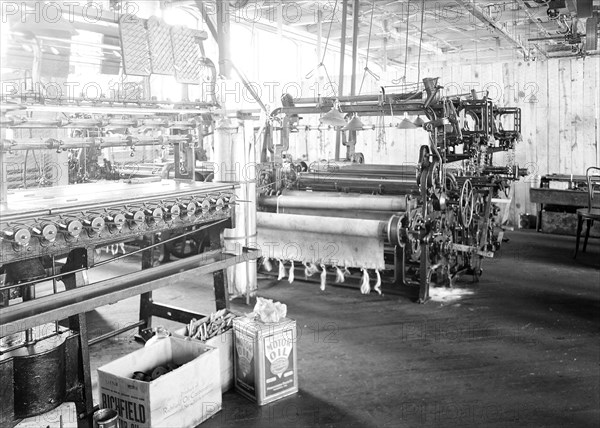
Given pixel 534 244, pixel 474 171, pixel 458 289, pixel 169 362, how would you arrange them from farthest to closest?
pixel 534 244, pixel 474 171, pixel 458 289, pixel 169 362

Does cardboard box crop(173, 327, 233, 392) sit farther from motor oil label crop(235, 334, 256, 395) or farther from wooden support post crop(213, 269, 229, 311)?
wooden support post crop(213, 269, 229, 311)

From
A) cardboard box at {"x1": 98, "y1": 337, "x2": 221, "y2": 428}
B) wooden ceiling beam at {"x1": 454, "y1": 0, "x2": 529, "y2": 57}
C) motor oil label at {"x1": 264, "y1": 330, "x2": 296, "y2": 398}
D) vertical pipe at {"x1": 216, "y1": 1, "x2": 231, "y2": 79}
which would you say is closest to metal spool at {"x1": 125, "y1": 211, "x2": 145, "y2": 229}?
cardboard box at {"x1": 98, "y1": 337, "x2": 221, "y2": 428}

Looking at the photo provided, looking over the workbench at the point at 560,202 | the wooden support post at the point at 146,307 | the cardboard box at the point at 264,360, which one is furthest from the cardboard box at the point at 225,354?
the workbench at the point at 560,202

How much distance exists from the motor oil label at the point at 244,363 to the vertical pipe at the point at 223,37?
3495 millimetres

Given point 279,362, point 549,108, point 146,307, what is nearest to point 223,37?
point 146,307

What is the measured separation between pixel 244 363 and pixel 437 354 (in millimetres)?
1356

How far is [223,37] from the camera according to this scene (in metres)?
6.47

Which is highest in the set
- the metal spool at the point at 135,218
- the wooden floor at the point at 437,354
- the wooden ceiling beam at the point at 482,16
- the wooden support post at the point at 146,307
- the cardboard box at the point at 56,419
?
the wooden ceiling beam at the point at 482,16

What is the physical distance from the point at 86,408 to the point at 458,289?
372 centimetres

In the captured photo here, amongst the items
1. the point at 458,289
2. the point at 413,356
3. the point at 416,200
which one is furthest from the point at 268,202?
the point at 413,356

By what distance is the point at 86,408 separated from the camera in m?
2.66

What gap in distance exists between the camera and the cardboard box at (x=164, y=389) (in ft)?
8.71

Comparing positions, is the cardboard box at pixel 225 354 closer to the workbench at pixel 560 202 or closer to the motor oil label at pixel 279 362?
the motor oil label at pixel 279 362

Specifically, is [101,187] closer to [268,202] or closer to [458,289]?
[268,202]
